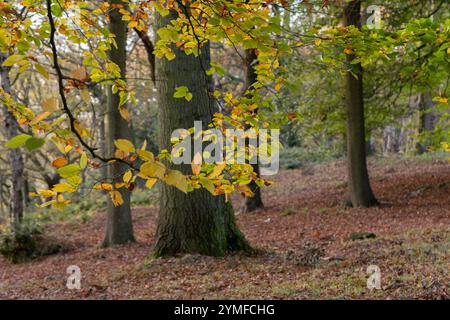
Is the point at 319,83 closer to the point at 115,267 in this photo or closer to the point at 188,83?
the point at 188,83

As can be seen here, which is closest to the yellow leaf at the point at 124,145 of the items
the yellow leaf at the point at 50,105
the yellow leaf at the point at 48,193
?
the yellow leaf at the point at 50,105

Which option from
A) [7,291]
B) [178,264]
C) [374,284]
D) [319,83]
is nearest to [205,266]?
[178,264]

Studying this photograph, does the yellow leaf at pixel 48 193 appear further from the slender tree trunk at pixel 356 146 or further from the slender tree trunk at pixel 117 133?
the slender tree trunk at pixel 356 146

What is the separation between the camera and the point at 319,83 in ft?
42.9

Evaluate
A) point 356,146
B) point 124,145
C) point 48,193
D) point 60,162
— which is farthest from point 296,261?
point 356,146

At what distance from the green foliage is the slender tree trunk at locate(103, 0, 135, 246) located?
1523 mm

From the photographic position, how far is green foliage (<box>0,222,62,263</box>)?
10547 mm

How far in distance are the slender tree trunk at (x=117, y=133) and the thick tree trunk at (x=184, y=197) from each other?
9.03 feet

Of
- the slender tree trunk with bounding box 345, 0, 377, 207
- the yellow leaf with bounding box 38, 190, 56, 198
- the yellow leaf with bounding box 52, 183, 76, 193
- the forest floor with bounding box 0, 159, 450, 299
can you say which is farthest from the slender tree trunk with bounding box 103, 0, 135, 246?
the yellow leaf with bounding box 52, 183, 76, 193

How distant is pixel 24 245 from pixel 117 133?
11.6 ft

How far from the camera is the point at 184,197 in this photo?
7.20m

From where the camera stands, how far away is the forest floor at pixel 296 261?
521 centimetres
